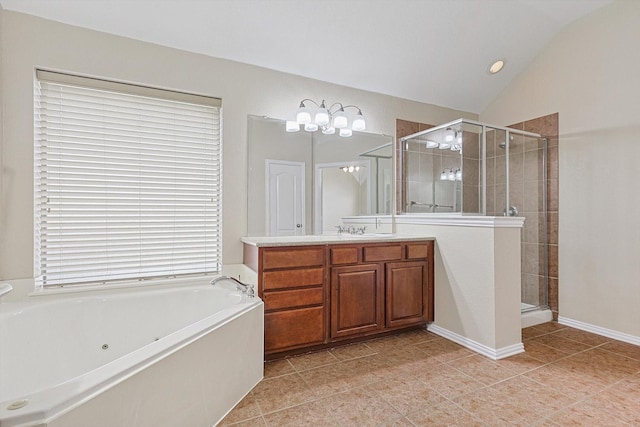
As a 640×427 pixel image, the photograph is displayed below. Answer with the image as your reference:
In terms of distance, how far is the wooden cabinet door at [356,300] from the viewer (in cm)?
253

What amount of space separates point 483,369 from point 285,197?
194 centimetres

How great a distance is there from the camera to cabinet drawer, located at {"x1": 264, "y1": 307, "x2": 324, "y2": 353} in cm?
229

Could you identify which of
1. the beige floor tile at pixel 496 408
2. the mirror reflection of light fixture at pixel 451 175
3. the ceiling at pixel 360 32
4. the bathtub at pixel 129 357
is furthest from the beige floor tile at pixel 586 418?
the ceiling at pixel 360 32

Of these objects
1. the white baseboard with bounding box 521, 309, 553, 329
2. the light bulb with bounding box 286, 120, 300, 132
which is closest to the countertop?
the light bulb with bounding box 286, 120, 300, 132

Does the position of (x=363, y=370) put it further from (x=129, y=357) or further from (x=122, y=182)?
(x=122, y=182)

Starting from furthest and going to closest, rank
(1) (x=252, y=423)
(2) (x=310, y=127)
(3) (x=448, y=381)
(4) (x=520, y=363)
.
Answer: (2) (x=310, y=127)
(4) (x=520, y=363)
(3) (x=448, y=381)
(1) (x=252, y=423)

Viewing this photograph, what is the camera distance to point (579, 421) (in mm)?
1648

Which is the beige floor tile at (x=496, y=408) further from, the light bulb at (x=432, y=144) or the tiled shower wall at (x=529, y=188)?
the light bulb at (x=432, y=144)

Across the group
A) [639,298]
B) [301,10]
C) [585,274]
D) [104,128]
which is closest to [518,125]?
[585,274]

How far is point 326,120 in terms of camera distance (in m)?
2.92

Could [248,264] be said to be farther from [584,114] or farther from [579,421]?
[584,114]

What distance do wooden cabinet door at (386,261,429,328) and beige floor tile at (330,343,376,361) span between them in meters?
0.30

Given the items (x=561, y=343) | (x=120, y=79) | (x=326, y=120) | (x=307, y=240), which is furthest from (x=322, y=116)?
(x=561, y=343)

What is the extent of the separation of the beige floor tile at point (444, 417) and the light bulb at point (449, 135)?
7.55ft
